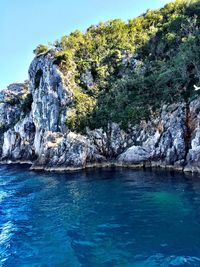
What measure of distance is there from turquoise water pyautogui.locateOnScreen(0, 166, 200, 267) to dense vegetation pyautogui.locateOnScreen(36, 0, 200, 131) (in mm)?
18644

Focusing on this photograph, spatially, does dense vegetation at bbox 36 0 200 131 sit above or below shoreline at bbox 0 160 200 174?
above

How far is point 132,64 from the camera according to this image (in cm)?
6769

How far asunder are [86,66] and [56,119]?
17.6m

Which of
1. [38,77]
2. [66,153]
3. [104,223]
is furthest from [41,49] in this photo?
[104,223]

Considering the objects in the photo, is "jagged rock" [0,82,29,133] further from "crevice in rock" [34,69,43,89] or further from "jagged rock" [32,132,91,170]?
"jagged rock" [32,132,91,170]

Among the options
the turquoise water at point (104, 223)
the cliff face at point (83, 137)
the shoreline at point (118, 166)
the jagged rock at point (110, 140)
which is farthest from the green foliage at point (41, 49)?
the turquoise water at point (104, 223)

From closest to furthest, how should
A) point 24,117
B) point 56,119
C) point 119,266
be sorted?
point 119,266, point 56,119, point 24,117

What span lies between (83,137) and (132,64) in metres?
26.0

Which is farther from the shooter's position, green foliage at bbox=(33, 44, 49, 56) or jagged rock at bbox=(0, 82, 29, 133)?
jagged rock at bbox=(0, 82, 29, 133)

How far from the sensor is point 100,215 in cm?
2294

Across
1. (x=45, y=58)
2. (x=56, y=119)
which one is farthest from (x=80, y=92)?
(x=45, y=58)

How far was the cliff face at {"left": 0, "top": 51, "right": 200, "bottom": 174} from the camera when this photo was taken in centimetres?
4141

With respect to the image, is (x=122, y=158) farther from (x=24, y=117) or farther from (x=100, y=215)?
(x=24, y=117)

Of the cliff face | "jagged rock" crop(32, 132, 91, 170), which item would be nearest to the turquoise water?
the cliff face
